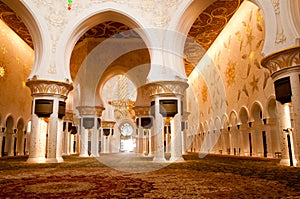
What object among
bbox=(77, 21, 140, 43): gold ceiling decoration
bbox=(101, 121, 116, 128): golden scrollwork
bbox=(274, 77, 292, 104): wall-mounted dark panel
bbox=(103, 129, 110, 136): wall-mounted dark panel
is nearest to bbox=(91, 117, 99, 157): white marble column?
bbox=(77, 21, 140, 43): gold ceiling decoration

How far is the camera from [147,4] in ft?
30.5

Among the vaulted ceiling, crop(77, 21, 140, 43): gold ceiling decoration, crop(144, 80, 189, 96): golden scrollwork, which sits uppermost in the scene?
the vaulted ceiling

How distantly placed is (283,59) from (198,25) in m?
7.60

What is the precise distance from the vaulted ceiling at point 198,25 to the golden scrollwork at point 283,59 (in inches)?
217

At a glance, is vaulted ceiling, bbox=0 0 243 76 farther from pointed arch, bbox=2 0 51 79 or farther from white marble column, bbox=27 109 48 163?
white marble column, bbox=27 109 48 163

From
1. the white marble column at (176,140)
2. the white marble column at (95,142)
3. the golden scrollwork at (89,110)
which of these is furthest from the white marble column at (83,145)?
the white marble column at (176,140)

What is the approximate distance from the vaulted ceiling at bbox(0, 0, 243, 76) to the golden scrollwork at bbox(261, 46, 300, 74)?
5507mm

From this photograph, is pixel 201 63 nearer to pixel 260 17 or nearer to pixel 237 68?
pixel 237 68

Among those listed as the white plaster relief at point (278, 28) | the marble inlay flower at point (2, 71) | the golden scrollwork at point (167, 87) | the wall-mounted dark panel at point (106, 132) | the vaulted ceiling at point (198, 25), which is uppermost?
the vaulted ceiling at point (198, 25)

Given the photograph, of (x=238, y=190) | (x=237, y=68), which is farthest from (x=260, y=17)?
(x=238, y=190)

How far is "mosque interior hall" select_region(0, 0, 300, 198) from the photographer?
4.05m

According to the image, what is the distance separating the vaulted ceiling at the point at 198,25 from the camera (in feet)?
35.6

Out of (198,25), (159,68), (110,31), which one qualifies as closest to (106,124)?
(110,31)

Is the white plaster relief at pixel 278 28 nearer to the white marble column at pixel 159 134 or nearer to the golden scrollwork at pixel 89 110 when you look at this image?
the white marble column at pixel 159 134
